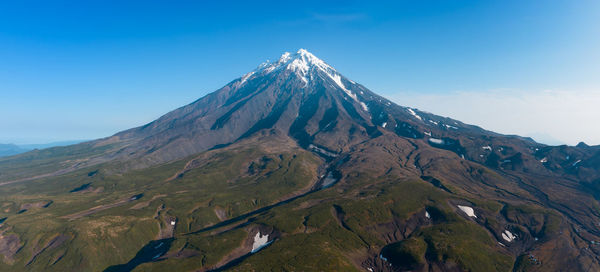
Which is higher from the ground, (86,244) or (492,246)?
(86,244)

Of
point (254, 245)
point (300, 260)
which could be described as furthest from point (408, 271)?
point (254, 245)

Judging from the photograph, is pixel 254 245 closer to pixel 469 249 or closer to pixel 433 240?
pixel 433 240

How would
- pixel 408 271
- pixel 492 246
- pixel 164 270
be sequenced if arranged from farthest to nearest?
pixel 492 246, pixel 408 271, pixel 164 270

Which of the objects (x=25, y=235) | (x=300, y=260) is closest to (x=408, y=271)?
(x=300, y=260)

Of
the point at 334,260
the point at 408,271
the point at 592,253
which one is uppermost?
the point at 334,260

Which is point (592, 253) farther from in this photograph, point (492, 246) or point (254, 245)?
point (254, 245)

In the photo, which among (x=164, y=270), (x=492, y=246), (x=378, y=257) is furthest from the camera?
(x=492, y=246)

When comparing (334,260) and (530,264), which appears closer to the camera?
(334,260)
